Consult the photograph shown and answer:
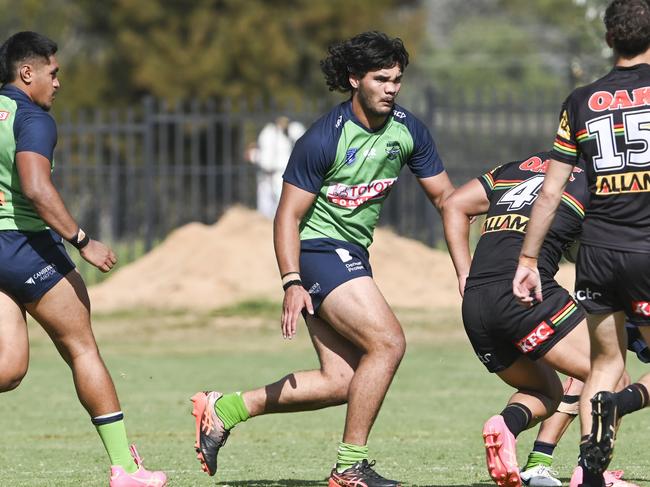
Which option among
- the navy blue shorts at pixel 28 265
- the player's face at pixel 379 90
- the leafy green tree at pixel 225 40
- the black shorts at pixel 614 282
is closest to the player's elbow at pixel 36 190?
the navy blue shorts at pixel 28 265

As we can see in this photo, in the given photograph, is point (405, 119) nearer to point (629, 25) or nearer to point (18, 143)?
point (629, 25)

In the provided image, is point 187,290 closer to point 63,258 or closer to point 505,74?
point 63,258

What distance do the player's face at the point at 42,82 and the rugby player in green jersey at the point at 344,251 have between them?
1.30 metres

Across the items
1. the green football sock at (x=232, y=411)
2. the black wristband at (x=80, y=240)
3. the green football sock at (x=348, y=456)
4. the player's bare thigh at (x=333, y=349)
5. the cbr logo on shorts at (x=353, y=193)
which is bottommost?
the green football sock at (x=348, y=456)

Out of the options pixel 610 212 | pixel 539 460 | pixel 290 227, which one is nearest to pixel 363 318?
pixel 290 227

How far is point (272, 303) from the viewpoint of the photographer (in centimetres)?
1848

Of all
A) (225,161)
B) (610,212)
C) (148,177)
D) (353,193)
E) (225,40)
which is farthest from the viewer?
(225,40)

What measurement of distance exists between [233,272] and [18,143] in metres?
12.5

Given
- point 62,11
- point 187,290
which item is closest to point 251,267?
point 187,290

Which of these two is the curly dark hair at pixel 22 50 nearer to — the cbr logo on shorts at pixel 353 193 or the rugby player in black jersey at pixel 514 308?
the cbr logo on shorts at pixel 353 193

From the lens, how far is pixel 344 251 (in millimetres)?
7250

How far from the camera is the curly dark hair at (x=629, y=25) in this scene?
594 centimetres

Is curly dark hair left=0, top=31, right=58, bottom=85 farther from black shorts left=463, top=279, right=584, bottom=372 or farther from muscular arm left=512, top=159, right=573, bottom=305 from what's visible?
muscular arm left=512, top=159, right=573, bottom=305

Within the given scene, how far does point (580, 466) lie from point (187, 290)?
13143mm
